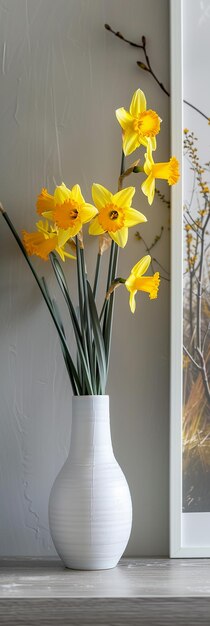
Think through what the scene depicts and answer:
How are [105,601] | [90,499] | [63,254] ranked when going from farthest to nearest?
[63,254] → [90,499] → [105,601]

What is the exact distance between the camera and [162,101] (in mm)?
1256

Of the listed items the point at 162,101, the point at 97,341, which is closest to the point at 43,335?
the point at 97,341

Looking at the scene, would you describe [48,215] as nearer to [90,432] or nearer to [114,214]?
[114,214]

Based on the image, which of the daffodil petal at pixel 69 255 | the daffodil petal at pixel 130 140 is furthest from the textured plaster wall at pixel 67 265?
the daffodil petal at pixel 130 140

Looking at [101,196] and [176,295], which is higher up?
[101,196]

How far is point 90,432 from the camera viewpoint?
1100 millimetres

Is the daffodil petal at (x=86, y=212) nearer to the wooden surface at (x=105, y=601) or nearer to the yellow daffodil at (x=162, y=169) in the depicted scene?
the yellow daffodil at (x=162, y=169)

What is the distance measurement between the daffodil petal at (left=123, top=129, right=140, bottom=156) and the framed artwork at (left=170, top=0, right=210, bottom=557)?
116 millimetres

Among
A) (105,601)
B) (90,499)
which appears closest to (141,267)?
(90,499)

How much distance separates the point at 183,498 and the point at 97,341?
262 mm

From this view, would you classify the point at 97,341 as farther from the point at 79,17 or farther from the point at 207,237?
the point at 79,17

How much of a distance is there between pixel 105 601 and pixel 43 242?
469 millimetres

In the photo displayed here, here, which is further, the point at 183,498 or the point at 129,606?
the point at 183,498

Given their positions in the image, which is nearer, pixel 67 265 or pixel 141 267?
pixel 141 267
